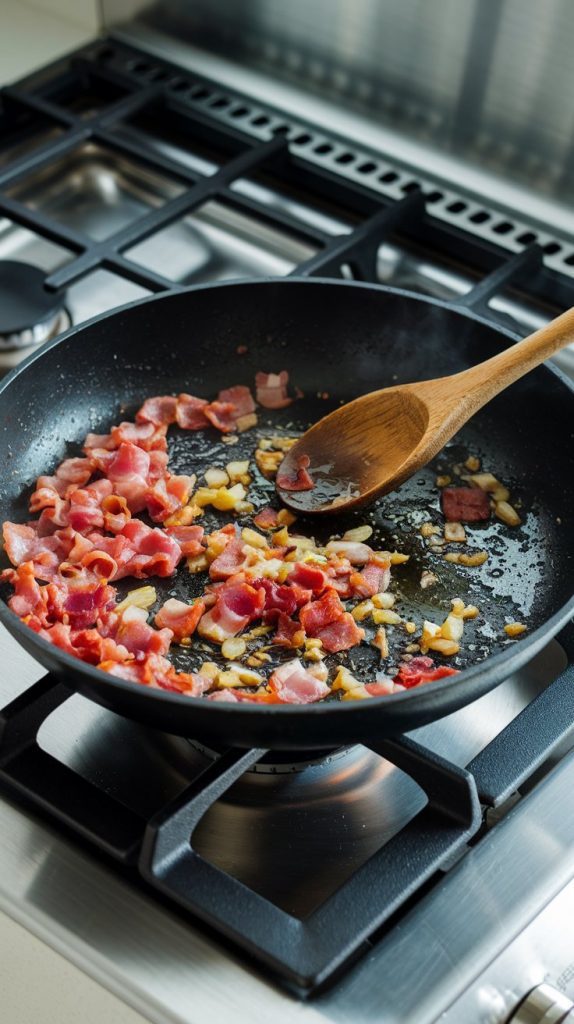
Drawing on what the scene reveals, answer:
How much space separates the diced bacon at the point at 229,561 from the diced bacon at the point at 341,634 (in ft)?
0.30

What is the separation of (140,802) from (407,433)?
1.18 ft

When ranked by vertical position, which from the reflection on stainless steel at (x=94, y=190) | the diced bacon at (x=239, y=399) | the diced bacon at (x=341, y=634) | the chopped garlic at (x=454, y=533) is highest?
the reflection on stainless steel at (x=94, y=190)

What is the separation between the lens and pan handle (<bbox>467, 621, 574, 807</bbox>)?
746mm

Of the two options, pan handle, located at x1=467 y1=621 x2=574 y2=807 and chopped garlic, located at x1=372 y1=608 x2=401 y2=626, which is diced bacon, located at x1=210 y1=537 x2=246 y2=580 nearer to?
chopped garlic, located at x1=372 y1=608 x2=401 y2=626

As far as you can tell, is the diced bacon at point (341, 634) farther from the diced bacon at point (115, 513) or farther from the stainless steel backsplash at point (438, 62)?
the stainless steel backsplash at point (438, 62)

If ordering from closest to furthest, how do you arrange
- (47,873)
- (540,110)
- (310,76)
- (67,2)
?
(47,873) → (540,110) → (310,76) → (67,2)

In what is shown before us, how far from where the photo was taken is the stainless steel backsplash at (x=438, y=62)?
1194 millimetres

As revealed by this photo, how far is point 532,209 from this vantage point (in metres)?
1.24

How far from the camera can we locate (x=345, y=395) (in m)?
1.09

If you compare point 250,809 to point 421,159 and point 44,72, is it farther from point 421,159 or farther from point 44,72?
point 44,72

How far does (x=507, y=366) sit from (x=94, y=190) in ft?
2.10

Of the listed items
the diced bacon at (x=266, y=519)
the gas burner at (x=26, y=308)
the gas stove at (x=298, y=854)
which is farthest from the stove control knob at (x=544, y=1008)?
the gas burner at (x=26, y=308)

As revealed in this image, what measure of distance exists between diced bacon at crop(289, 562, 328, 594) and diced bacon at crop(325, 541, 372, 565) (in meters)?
0.04

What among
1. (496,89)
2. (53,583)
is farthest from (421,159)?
(53,583)
